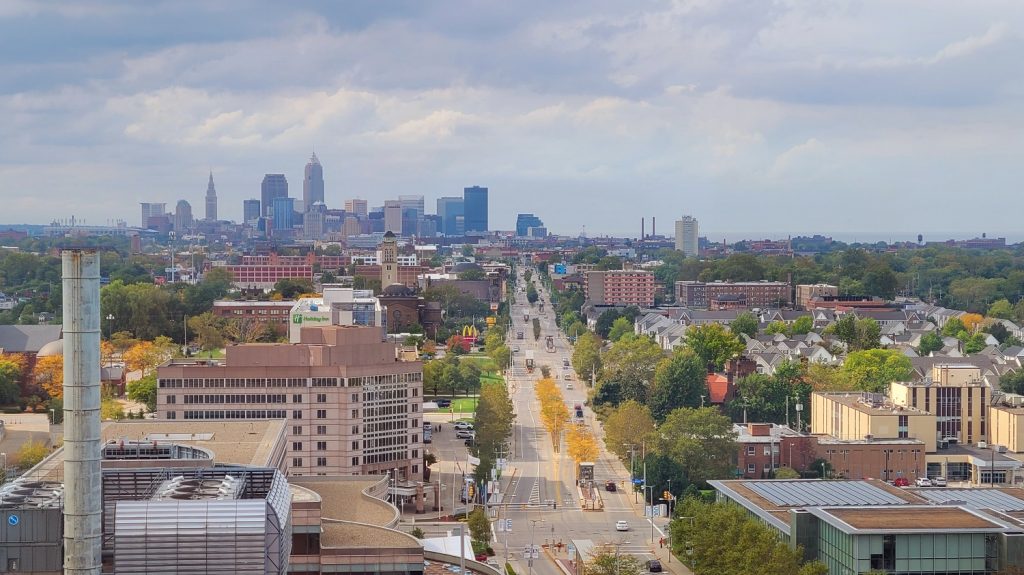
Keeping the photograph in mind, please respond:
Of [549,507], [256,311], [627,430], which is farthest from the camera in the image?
[256,311]

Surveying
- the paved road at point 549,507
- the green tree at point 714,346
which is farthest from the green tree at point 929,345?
the paved road at point 549,507

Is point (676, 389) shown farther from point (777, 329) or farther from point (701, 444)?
point (777, 329)

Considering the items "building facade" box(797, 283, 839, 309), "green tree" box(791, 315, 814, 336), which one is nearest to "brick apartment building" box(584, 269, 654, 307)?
"building facade" box(797, 283, 839, 309)

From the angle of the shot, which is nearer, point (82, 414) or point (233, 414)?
point (82, 414)

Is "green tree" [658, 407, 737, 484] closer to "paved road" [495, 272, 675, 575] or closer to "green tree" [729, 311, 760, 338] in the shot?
"paved road" [495, 272, 675, 575]

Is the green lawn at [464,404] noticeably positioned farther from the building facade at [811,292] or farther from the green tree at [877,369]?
the building facade at [811,292]

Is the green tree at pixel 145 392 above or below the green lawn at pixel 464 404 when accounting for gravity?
above

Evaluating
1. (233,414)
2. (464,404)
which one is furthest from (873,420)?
(464,404)
